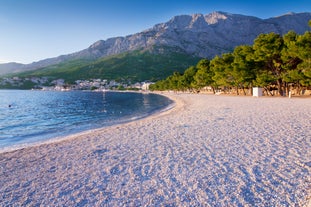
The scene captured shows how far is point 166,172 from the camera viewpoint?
24.5 ft

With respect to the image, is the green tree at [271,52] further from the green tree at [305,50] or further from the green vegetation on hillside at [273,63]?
the green tree at [305,50]

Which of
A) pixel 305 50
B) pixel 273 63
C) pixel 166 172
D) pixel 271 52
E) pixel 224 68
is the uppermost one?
pixel 271 52

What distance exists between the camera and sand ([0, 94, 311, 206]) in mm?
5656

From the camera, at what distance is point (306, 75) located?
39.3 meters

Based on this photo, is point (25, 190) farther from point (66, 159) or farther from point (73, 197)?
point (66, 159)

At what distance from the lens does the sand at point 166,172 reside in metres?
5.66

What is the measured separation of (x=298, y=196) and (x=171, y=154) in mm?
5009

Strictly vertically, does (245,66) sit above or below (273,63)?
below

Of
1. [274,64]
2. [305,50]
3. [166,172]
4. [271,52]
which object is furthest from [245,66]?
[166,172]

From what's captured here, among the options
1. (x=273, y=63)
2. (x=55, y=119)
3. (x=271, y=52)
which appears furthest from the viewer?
(x=273, y=63)

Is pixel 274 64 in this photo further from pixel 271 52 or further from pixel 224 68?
pixel 224 68

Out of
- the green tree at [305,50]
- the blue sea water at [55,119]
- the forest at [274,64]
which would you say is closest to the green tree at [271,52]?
the forest at [274,64]

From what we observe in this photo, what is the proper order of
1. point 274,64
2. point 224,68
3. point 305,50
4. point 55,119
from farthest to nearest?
point 224,68
point 274,64
point 305,50
point 55,119

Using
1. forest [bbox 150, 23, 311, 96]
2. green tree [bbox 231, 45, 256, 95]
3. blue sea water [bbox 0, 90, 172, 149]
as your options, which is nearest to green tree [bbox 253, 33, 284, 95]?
forest [bbox 150, 23, 311, 96]
